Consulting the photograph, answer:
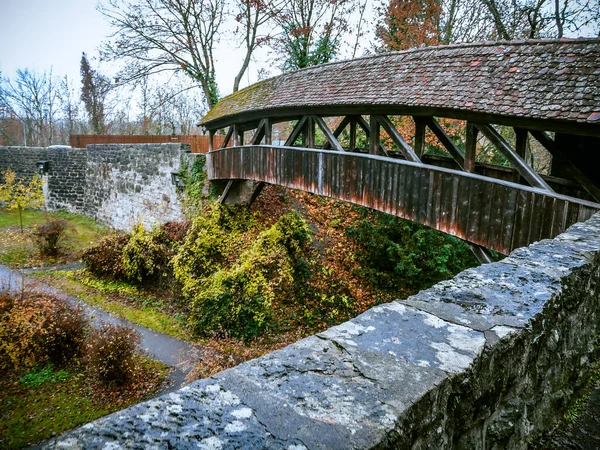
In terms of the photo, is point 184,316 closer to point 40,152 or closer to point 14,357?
point 14,357

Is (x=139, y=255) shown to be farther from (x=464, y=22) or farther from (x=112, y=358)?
(x=464, y=22)

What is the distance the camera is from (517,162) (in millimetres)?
5500

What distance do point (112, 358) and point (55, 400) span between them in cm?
103

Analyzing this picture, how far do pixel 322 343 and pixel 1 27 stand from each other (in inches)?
1472

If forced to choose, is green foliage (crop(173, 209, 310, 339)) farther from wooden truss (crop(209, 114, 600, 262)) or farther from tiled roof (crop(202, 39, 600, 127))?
tiled roof (crop(202, 39, 600, 127))

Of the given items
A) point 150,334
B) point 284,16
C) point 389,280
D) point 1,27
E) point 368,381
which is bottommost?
point 150,334

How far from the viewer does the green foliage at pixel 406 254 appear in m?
10.7

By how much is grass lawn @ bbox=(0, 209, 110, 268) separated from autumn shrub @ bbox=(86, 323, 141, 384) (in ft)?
26.2

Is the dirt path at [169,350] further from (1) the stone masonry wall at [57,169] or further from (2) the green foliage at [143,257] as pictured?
(1) the stone masonry wall at [57,169]

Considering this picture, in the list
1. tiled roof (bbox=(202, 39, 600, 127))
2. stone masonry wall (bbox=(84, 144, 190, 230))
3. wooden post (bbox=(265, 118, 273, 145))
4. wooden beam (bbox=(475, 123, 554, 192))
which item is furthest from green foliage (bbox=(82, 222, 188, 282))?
wooden beam (bbox=(475, 123, 554, 192))

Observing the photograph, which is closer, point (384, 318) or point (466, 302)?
point (384, 318)

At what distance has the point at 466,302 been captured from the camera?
1.90 m

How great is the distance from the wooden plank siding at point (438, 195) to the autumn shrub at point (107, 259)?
17.9 feet

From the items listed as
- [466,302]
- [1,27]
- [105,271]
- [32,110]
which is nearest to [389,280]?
[105,271]
